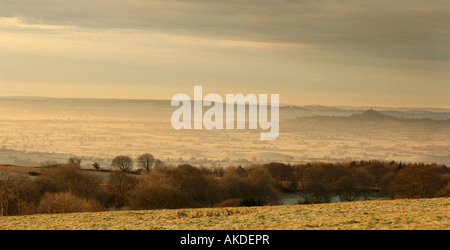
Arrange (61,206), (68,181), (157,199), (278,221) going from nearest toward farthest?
1. (278,221)
2. (61,206)
3. (157,199)
4. (68,181)

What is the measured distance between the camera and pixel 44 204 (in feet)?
307

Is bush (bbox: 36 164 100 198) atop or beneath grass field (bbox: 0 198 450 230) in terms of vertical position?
beneath

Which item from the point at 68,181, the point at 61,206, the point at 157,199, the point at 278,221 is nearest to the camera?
the point at 278,221

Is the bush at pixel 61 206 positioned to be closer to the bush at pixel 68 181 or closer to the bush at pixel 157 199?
the bush at pixel 157 199

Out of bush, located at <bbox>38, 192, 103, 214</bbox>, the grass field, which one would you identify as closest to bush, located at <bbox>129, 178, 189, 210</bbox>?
bush, located at <bbox>38, 192, 103, 214</bbox>

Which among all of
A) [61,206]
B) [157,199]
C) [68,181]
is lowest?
[68,181]

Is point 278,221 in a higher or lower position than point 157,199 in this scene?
higher

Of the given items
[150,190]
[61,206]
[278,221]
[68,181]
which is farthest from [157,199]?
[278,221]

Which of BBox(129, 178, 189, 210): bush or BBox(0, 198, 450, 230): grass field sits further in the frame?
BBox(129, 178, 189, 210): bush

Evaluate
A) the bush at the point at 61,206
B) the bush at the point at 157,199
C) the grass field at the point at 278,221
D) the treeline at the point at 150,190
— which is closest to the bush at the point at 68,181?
the treeline at the point at 150,190

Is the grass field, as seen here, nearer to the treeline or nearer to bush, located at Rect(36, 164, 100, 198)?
the treeline

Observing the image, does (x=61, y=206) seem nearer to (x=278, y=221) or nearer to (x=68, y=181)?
(x=68, y=181)
